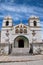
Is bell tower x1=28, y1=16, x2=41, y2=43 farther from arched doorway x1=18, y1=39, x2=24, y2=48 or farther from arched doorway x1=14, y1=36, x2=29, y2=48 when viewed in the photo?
arched doorway x1=18, y1=39, x2=24, y2=48

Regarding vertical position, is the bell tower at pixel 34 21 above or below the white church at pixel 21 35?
above

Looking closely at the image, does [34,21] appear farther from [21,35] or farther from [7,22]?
[7,22]

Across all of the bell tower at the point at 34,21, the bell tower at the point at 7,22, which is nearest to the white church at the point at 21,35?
the bell tower at the point at 34,21

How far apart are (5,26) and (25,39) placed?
579 centimetres

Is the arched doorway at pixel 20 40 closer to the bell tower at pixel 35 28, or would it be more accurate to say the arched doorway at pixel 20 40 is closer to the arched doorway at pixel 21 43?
the arched doorway at pixel 21 43

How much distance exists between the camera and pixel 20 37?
25.9 meters

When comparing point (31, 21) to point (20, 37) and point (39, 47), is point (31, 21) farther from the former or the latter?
point (39, 47)

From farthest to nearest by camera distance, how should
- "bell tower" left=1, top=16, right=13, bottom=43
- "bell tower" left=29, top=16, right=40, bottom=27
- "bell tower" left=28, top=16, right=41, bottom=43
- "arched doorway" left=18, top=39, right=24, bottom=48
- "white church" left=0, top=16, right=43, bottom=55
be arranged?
"bell tower" left=29, top=16, right=40, bottom=27, "arched doorway" left=18, top=39, right=24, bottom=48, "bell tower" left=28, top=16, right=41, bottom=43, "bell tower" left=1, top=16, right=13, bottom=43, "white church" left=0, top=16, right=43, bottom=55

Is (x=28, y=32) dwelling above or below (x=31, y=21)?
below

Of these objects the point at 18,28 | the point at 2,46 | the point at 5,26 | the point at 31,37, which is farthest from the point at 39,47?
the point at 5,26

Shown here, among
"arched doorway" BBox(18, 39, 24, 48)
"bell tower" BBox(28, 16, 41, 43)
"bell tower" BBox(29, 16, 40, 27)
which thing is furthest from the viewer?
"bell tower" BBox(29, 16, 40, 27)

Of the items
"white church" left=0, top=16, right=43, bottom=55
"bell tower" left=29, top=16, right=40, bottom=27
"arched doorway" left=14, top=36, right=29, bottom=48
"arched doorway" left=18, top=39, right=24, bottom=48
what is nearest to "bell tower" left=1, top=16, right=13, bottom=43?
"white church" left=0, top=16, right=43, bottom=55

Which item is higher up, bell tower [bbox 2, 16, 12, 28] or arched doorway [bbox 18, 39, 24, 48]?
bell tower [bbox 2, 16, 12, 28]

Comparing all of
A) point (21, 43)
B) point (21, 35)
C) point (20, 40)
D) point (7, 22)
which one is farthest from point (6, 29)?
point (21, 43)
